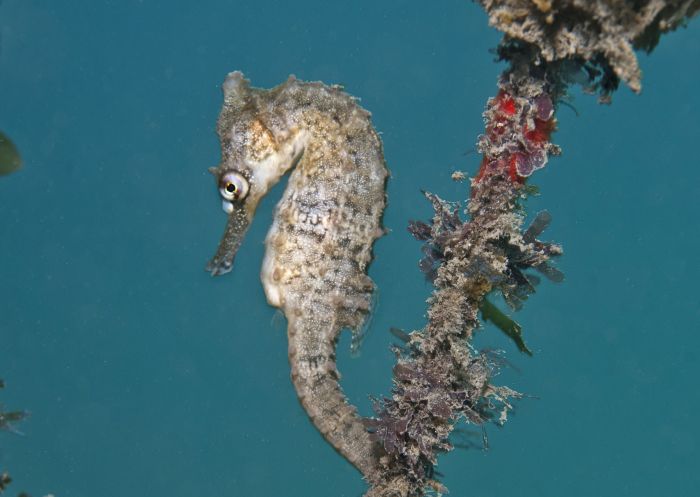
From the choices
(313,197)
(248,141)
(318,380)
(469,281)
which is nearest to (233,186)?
(248,141)

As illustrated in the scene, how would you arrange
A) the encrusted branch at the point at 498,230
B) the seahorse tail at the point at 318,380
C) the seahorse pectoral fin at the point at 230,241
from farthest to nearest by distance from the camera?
the seahorse pectoral fin at the point at 230,241 < the seahorse tail at the point at 318,380 < the encrusted branch at the point at 498,230

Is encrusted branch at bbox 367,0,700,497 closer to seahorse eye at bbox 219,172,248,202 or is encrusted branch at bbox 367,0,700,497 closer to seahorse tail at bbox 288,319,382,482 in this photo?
seahorse tail at bbox 288,319,382,482

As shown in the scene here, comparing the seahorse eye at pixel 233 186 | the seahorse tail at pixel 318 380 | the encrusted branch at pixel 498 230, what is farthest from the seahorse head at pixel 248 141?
the encrusted branch at pixel 498 230

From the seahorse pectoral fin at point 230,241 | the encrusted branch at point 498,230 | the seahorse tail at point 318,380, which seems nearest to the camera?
the encrusted branch at point 498,230

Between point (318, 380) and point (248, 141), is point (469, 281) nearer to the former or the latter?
point (318, 380)

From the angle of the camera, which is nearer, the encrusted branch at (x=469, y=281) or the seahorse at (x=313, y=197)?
the encrusted branch at (x=469, y=281)

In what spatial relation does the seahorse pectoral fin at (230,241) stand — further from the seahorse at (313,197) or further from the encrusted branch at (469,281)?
the encrusted branch at (469,281)

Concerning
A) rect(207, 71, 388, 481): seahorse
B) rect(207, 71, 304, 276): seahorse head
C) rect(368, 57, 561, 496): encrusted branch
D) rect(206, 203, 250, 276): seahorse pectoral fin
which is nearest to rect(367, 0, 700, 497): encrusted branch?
rect(368, 57, 561, 496): encrusted branch

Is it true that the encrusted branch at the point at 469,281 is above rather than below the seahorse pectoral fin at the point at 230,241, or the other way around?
below
